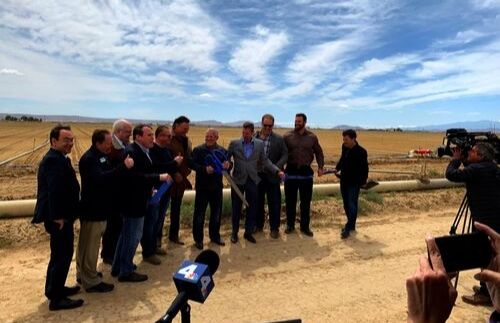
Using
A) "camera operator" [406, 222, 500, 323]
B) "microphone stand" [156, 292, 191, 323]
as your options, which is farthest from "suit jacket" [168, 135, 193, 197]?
"camera operator" [406, 222, 500, 323]

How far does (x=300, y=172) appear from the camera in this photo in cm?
786

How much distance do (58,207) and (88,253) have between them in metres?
0.83

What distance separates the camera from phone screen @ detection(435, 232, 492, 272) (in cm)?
167

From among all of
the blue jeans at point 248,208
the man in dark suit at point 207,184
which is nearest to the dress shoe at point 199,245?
the man in dark suit at point 207,184

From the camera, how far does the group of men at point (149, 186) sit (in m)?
4.75

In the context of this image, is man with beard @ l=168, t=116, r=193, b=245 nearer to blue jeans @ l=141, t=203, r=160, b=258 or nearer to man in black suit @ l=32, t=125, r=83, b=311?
blue jeans @ l=141, t=203, r=160, b=258

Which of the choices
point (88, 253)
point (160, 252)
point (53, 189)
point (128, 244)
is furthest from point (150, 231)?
point (53, 189)

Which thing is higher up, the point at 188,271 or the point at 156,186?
the point at 188,271

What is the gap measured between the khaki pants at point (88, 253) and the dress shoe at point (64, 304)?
378 millimetres

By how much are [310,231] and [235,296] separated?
9.93 feet

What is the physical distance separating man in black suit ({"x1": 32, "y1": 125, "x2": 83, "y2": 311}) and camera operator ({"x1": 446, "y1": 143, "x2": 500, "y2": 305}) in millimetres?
4589

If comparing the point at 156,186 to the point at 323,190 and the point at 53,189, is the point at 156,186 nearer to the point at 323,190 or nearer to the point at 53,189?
the point at 53,189

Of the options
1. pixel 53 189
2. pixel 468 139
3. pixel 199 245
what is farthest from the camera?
pixel 199 245

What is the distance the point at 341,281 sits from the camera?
559 cm
